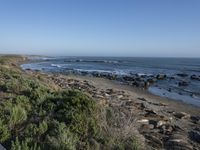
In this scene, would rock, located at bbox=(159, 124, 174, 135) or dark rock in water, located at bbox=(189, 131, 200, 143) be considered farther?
rock, located at bbox=(159, 124, 174, 135)

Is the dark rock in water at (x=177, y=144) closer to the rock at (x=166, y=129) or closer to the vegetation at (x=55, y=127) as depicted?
the rock at (x=166, y=129)

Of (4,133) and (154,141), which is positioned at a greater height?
(4,133)

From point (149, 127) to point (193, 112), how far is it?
868cm

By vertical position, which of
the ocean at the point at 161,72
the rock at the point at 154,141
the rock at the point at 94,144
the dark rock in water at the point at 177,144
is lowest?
the ocean at the point at 161,72

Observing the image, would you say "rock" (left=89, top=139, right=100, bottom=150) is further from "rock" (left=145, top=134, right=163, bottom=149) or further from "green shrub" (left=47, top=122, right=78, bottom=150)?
"rock" (left=145, top=134, right=163, bottom=149)

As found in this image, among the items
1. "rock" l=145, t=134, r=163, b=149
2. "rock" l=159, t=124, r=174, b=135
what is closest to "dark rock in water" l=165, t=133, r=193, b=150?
"rock" l=145, t=134, r=163, b=149

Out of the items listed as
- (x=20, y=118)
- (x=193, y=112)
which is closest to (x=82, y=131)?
(x=20, y=118)

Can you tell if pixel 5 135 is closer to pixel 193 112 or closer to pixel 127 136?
pixel 127 136

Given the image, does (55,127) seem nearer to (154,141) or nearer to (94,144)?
(94,144)

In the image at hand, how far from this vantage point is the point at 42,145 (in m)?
6.88

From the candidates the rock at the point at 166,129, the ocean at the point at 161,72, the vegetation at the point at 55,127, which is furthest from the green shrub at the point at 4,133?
the ocean at the point at 161,72

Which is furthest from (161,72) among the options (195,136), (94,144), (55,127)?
(94,144)

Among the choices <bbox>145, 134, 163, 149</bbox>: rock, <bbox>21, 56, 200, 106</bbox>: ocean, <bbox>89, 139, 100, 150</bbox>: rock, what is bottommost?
<bbox>21, 56, 200, 106</bbox>: ocean

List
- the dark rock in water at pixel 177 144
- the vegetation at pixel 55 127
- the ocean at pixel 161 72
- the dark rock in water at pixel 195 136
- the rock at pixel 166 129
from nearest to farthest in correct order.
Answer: the vegetation at pixel 55 127, the dark rock in water at pixel 177 144, the dark rock in water at pixel 195 136, the rock at pixel 166 129, the ocean at pixel 161 72
